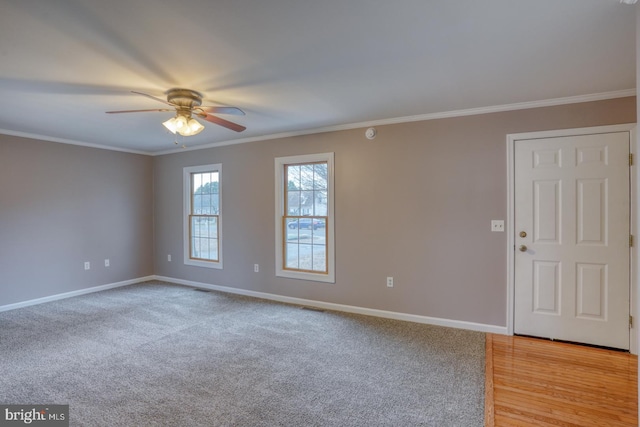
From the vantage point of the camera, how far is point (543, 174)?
10.6ft

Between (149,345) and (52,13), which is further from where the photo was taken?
(149,345)

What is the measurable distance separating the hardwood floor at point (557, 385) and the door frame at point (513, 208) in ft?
0.91

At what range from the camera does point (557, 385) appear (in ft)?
8.10

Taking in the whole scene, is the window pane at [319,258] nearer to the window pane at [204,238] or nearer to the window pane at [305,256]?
the window pane at [305,256]

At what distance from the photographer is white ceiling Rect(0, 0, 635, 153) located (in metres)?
1.73

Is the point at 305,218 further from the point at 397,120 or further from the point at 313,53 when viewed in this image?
the point at 313,53

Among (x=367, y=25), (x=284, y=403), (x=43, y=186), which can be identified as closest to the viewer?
(x=367, y=25)

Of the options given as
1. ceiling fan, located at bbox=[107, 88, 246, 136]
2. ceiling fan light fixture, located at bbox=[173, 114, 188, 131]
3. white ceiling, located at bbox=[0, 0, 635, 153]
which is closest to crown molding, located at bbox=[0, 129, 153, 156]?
white ceiling, located at bbox=[0, 0, 635, 153]

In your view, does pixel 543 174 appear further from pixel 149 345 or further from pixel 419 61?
pixel 149 345

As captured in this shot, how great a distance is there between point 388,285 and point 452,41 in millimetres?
2699

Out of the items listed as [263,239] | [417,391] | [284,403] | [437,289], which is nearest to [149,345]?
[284,403]

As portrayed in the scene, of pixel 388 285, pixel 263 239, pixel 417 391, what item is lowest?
pixel 417 391

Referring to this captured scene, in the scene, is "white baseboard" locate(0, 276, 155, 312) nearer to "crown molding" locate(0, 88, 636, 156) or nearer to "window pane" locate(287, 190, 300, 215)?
"crown molding" locate(0, 88, 636, 156)

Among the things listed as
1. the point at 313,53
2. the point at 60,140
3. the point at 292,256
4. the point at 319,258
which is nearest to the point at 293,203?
the point at 292,256
